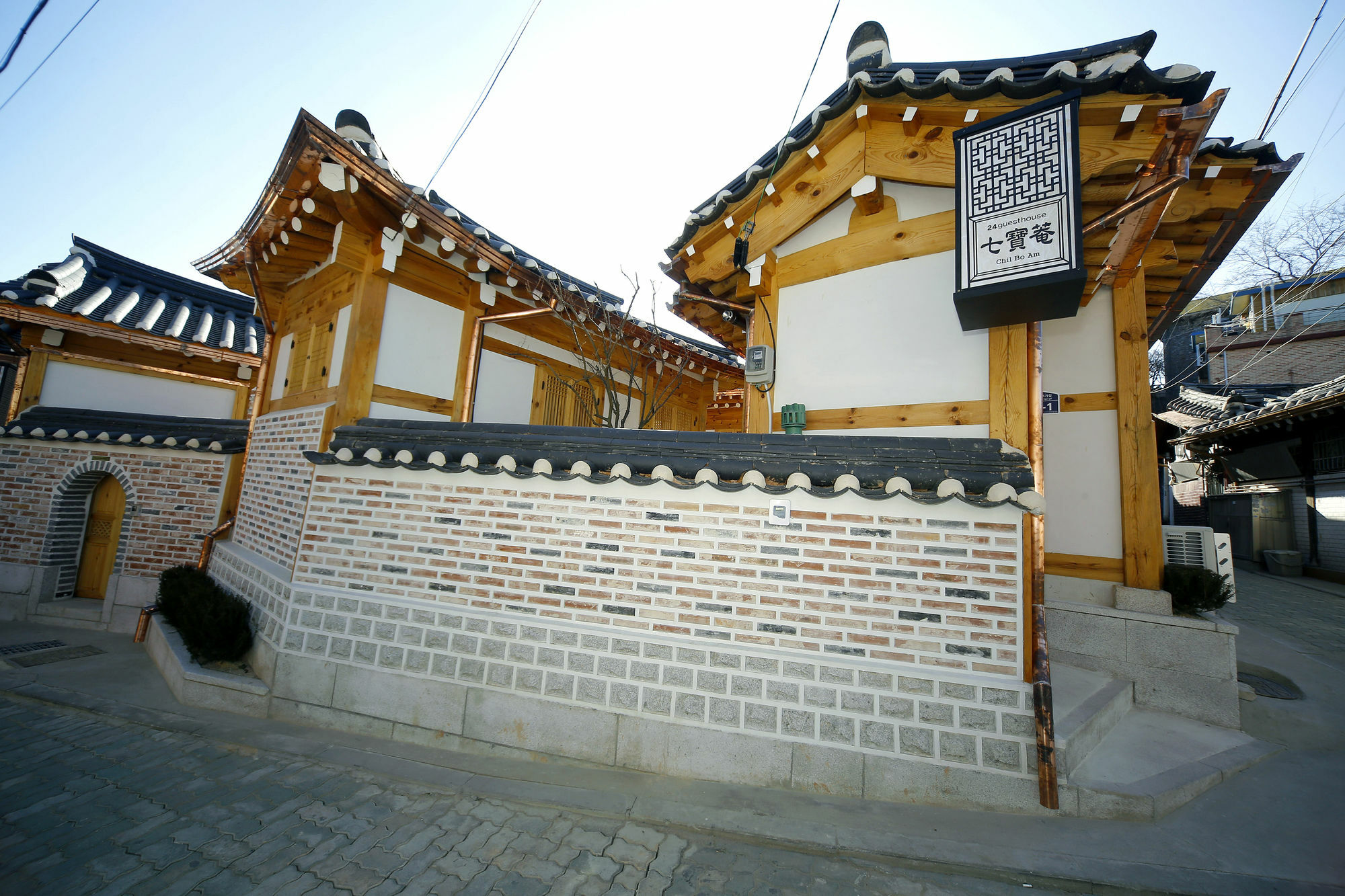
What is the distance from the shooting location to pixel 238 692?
4.62 m

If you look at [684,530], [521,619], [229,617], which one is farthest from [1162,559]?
[229,617]

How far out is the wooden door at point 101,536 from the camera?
793 cm

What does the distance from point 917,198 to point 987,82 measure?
1.04 m

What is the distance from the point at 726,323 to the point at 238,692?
6653 millimetres

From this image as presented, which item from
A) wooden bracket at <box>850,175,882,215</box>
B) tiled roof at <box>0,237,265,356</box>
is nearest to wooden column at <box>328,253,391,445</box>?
wooden bracket at <box>850,175,882,215</box>

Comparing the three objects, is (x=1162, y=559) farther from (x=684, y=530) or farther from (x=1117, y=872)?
(x=684, y=530)

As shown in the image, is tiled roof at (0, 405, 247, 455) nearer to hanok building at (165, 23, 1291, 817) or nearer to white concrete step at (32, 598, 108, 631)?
hanok building at (165, 23, 1291, 817)

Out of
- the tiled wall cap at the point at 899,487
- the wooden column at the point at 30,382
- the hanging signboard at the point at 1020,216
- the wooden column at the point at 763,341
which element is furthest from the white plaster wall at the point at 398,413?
the wooden column at the point at 30,382

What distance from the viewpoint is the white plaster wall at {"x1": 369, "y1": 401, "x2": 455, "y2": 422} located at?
581cm

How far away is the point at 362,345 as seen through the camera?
5.65 m

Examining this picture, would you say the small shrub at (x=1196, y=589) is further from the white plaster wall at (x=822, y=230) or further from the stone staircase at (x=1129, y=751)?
the white plaster wall at (x=822, y=230)

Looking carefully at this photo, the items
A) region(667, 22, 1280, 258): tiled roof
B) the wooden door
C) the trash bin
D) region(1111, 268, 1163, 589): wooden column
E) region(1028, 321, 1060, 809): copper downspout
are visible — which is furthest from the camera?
the trash bin

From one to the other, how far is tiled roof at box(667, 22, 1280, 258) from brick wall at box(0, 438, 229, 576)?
24.8 feet

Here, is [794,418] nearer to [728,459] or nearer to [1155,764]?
[728,459]
